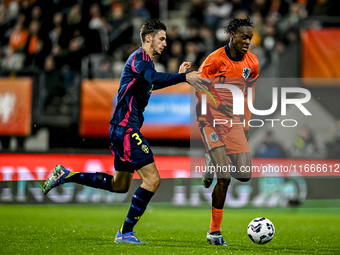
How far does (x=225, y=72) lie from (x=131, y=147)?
1586mm

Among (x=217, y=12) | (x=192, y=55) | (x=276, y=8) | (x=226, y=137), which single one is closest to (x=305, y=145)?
(x=192, y=55)

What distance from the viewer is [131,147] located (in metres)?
6.54

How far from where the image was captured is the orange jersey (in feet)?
23.9

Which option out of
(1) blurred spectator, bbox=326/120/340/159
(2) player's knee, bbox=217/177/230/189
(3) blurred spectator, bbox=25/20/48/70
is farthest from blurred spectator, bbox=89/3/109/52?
(2) player's knee, bbox=217/177/230/189

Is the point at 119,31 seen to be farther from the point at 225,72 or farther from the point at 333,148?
the point at 225,72

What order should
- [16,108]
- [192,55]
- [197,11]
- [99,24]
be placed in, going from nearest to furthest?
[16,108]
[192,55]
[99,24]
[197,11]

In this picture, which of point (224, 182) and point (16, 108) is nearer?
point (224, 182)

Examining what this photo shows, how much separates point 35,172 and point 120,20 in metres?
4.19

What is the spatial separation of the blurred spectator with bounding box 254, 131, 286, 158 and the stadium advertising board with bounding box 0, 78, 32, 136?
15.0 ft

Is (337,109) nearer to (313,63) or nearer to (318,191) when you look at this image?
(313,63)

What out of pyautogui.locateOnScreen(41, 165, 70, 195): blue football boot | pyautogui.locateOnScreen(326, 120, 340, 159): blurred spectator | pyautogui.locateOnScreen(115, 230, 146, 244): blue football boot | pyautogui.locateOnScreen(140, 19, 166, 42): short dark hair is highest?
pyautogui.locateOnScreen(140, 19, 166, 42): short dark hair

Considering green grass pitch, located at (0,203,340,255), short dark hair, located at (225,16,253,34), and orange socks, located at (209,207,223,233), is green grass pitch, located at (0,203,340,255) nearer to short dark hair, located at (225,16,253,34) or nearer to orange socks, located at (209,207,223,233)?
orange socks, located at (209,207,223,233)

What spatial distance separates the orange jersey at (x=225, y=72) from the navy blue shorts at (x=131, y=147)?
1.08m

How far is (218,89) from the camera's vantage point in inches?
289
